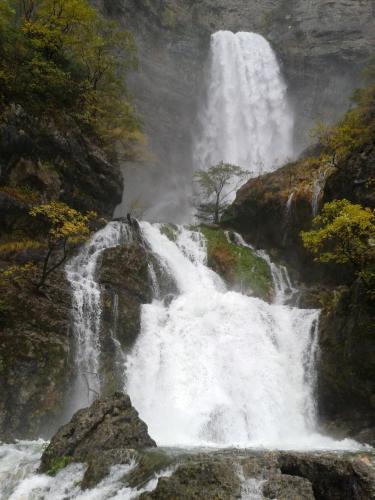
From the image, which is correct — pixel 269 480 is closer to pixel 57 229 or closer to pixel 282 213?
pixel 57 229

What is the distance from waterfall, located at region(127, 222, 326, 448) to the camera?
12.7 metres

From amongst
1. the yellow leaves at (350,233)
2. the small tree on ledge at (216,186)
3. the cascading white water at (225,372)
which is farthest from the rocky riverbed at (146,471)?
the small tree on ledge at (216,186)

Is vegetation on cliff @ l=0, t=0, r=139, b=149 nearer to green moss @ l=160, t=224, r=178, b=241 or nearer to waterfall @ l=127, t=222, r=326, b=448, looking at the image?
green moss @ l=160, t=224, r=178, b=241

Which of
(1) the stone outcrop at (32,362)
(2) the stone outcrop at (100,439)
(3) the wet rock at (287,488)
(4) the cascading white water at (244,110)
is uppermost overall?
(4) the cascading white water at (244,110)

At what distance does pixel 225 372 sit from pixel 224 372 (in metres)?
0.04

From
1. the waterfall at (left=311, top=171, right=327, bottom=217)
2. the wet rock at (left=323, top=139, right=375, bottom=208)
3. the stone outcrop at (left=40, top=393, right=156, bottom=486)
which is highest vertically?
the waterfall at (left=311, top=171, right=327, bottom=217)

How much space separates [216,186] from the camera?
32531 mm

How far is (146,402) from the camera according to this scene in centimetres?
1372

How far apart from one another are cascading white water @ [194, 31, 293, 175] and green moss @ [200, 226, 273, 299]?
18.3 meters

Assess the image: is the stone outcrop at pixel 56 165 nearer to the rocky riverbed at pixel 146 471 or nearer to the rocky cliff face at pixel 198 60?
the rocky riverbed at pixel 146 471

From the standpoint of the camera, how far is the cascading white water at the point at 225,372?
1270 centimetres

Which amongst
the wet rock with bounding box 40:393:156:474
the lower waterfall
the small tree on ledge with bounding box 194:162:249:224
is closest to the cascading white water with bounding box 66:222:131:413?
the lower waterfall

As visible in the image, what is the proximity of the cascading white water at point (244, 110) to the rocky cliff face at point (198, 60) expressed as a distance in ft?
4.44

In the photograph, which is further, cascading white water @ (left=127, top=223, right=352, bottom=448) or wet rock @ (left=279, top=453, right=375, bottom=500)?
cascading white water @ (left=127, top=223, right=352, bottom=448)
